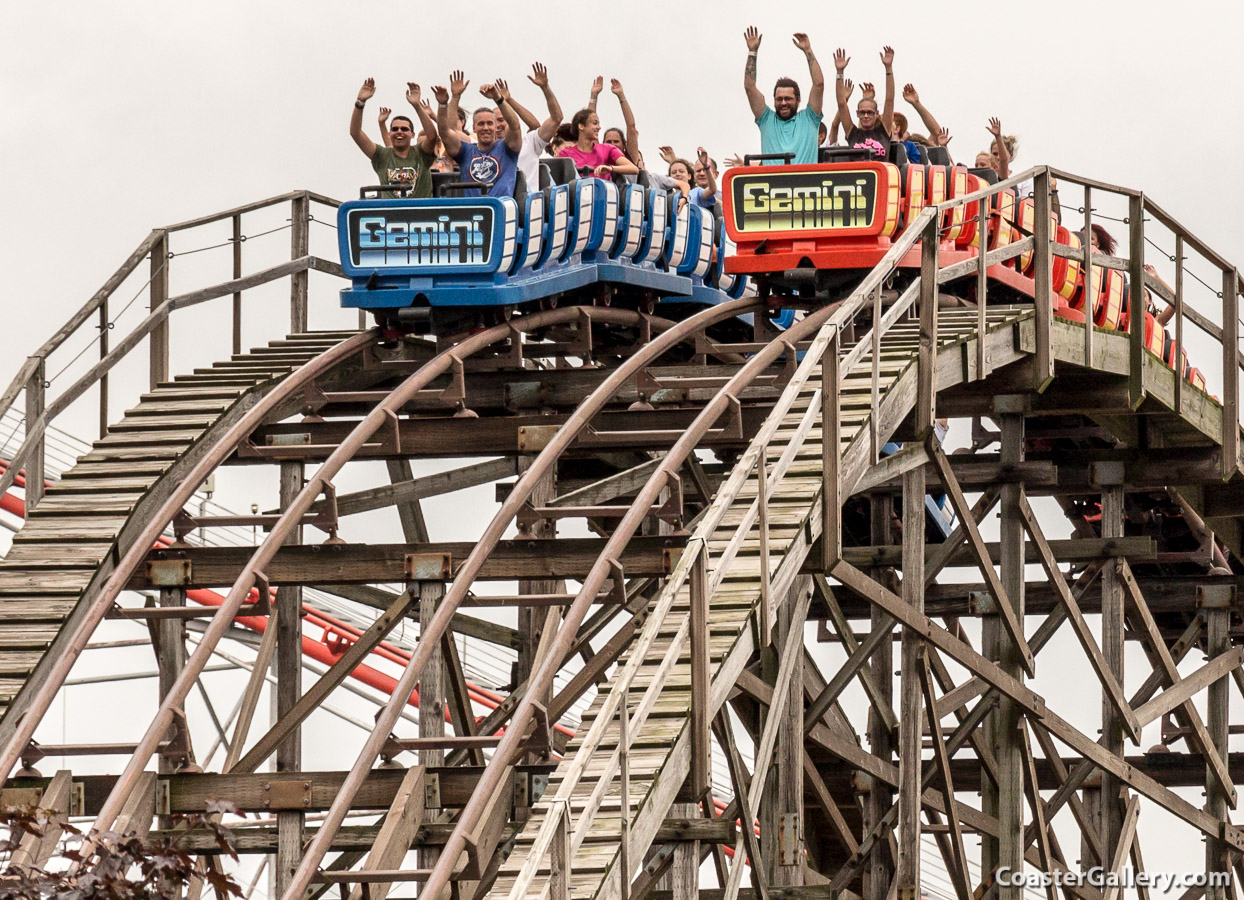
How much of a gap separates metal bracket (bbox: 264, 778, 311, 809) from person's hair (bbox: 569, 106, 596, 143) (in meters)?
6.44

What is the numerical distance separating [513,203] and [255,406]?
2.05 meters

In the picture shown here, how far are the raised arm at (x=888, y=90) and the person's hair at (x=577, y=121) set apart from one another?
6.81ft

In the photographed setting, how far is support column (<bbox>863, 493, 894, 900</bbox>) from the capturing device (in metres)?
16.6

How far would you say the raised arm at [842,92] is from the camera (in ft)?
61.7

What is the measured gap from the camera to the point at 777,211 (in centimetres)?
1625

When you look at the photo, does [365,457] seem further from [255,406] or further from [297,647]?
[297,647]

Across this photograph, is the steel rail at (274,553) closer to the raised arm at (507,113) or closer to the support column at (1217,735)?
the raised arm at (507,113)

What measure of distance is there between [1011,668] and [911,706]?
5.10 ft

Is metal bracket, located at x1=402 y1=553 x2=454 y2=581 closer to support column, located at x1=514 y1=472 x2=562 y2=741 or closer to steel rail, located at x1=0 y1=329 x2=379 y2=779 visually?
steel rail, located at x1=0 y1=329 x2=379 y2=779

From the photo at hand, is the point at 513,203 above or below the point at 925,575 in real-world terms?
above

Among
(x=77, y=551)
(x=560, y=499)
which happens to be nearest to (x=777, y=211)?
(x=560, y=499)

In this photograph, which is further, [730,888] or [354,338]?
[354,338]

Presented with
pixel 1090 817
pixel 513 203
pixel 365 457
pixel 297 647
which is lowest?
pixel 1090 817

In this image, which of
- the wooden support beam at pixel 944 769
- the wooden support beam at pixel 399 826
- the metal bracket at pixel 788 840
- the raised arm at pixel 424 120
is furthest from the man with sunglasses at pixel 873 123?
the wooden support beam at pixel 399 826
